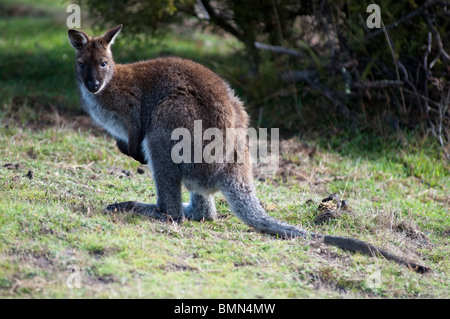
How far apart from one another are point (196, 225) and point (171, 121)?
99 centimetres

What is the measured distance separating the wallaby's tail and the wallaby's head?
1637 millimetres

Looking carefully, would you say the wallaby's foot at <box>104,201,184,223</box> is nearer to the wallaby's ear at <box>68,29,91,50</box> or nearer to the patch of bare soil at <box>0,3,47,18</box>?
the wallaby's ear at <box>68,29,91,50</box>

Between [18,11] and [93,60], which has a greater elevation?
[18,11]

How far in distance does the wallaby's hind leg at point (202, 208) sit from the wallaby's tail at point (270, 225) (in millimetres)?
342

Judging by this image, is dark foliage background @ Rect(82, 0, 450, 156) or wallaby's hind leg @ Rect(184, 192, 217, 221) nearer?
wallaby's hind leg @ Rect(184, 192, 217, 221)

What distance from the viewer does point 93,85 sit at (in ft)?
18.7

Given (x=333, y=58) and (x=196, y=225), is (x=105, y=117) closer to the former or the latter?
(x=196, y=225)

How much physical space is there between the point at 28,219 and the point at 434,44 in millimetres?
6283

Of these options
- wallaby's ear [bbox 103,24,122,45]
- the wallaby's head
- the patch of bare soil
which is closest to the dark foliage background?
wallaby's ear [bbox 103,24,122,45]

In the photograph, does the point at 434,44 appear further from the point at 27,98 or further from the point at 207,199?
the point at 27,98

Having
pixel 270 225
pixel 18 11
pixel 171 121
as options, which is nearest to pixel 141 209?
pixel 171 121

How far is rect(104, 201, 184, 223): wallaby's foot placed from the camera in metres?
5.43

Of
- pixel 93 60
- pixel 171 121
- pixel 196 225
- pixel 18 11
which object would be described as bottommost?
pixel 196 225

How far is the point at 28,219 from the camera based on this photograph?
4.79 metres
